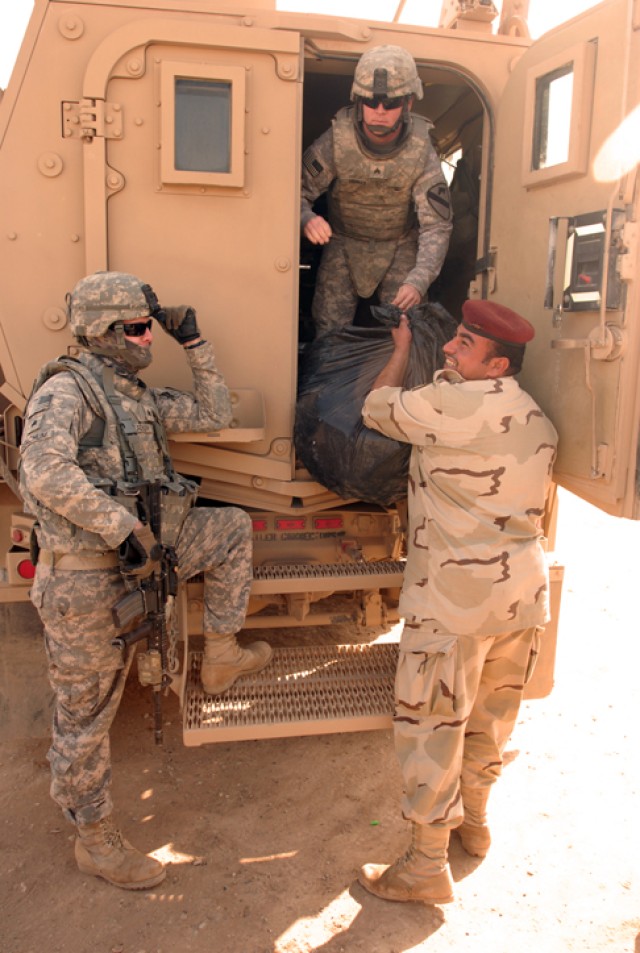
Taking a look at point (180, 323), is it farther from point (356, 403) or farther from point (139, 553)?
point (139, 553)

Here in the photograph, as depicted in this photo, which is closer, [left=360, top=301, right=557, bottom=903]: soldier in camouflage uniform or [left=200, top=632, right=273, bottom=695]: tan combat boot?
[left=360, top=301, right=557, bottom=903]: soldier in camouflage uniform

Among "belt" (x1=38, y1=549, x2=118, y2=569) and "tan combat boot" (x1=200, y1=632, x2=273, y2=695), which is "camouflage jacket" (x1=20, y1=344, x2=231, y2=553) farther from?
"tan combat boot" (x1=200, y1=632, x2=273, y2=695)

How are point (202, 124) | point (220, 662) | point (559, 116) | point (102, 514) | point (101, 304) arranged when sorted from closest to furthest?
1. point (102, 514)
2. point (101, 304)
3. point (559, 116)
4. point (202, 124)
5. point (220, 662)

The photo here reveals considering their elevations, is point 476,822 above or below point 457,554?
below

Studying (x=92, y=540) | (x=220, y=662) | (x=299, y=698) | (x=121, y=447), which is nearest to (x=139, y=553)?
(x=92, y=540)

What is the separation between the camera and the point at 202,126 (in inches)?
118

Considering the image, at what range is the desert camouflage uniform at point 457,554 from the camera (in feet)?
8.63

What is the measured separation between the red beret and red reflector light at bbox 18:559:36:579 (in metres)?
1.90

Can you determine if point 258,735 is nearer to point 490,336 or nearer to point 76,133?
point 490,336

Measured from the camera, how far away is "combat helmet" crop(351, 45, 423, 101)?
10.1ft

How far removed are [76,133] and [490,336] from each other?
5.44ft

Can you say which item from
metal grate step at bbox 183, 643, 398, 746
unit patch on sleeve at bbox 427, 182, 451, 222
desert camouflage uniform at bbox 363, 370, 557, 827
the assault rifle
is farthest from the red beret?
metal grate step at bbox 183, 643, 398, 746

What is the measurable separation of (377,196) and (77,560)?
205 cm

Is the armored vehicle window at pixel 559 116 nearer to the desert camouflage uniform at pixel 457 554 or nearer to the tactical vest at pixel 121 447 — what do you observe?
the desert camouflage uniform at pixel 457 554
